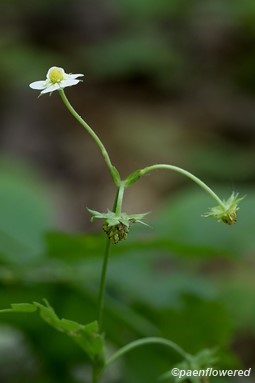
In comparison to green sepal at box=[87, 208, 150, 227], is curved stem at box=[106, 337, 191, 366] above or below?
below

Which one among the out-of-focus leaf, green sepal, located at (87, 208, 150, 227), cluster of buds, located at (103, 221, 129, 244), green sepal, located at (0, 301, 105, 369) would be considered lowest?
green sepal, located at (0, 301, 105, 369)

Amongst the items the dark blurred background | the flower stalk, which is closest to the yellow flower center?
the flower stalk

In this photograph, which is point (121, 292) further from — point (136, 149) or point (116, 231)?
point (136, 149)

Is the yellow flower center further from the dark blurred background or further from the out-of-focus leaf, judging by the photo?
the out-of-focus leaf

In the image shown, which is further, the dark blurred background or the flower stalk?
the dark blurred background

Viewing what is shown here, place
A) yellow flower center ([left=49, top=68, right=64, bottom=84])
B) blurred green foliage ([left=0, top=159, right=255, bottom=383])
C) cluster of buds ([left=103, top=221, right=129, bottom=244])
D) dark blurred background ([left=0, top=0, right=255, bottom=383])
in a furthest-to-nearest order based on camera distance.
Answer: dark blurred background ([left=0, top=0, right=255, bottom=383]) → blurred green foliage ([left=0, top=159, right=255, bottom=383]) → yellow flower center ([left=49, top=68, right=64, bottom=84]) → cluster of buds ([left=103, top=221, right=129, bottom=244])

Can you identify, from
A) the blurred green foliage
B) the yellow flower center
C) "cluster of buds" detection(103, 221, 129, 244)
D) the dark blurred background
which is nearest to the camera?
"cluster of buds" detection(103, 221, 129, 244)
